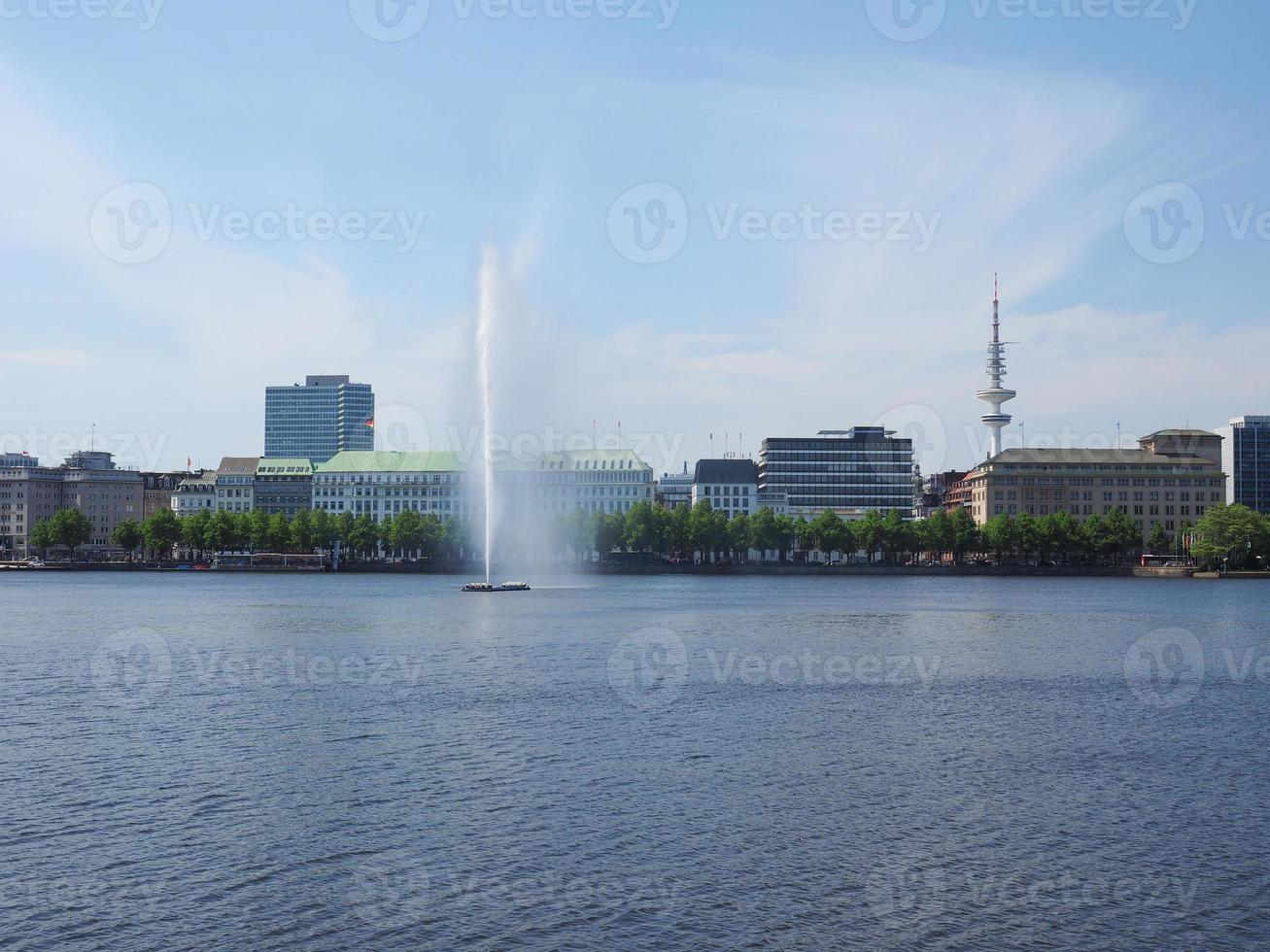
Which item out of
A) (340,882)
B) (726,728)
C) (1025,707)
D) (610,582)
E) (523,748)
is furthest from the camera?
(610,582)

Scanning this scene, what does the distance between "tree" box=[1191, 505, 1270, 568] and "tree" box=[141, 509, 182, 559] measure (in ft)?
478

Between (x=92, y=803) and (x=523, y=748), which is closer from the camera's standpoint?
(x=92, y=803)

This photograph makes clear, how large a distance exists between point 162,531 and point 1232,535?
495ft

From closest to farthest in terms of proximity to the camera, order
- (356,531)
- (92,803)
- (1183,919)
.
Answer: (1183,919) < (92,803) < (356,531)

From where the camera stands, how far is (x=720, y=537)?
17588cm

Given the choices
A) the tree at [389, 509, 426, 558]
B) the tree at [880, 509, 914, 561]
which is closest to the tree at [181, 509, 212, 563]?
the tree at [389, 509, 426, 558]

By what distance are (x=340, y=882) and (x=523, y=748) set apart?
11069mm

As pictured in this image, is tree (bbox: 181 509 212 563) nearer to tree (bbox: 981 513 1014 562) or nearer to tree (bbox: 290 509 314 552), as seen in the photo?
tree (bbox: 290 509 314 552)

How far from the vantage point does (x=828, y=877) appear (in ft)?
72.7

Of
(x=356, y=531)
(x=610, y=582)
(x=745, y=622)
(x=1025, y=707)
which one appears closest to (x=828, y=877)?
(x=1025, y=707)

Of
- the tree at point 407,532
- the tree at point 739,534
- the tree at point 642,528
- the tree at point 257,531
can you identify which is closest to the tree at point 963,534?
the tree at point 739,534

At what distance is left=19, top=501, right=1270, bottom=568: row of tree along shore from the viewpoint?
173500mm

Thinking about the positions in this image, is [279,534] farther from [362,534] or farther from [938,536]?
[938,536]

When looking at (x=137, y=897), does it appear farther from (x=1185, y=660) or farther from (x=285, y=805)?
(x=1185, y=660)
